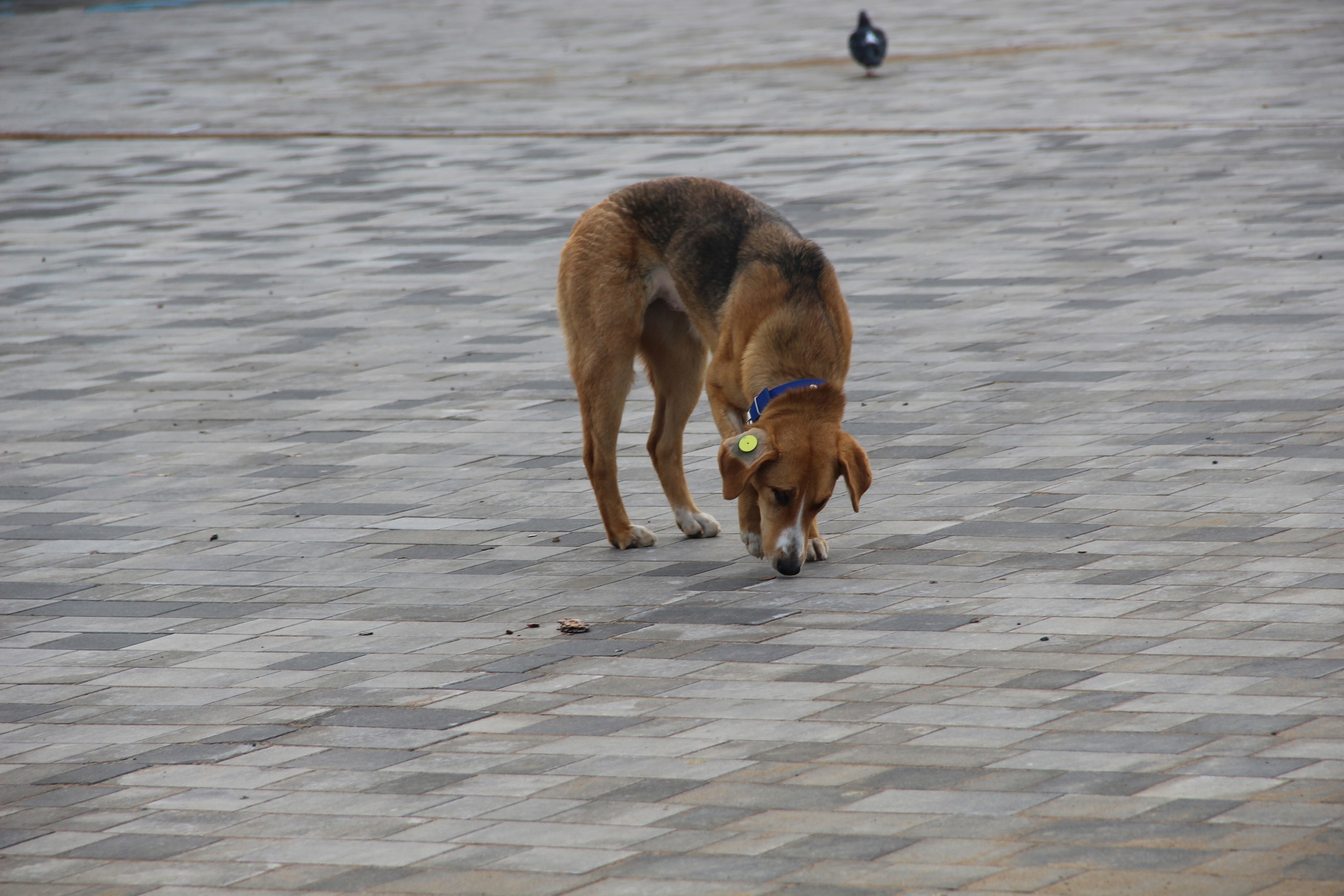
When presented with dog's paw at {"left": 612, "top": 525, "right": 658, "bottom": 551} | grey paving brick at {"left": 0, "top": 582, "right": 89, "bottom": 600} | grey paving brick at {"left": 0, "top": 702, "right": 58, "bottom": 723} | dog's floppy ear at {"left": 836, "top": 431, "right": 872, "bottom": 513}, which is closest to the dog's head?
dog's floppy ear at {"left": 836, "top": 431, "right": 872, "bottom": 513}

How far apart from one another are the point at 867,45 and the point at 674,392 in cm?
1600

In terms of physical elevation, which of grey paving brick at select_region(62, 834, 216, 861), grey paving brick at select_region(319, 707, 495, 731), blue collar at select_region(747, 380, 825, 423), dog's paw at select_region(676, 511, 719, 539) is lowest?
dog's paw at select_region(676, 511, 719, 539)

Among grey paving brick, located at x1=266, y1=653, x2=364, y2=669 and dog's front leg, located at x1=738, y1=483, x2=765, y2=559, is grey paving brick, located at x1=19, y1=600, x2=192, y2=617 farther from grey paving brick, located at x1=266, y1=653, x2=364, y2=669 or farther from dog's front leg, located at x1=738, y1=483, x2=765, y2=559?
dog's front leg, located at x1=738, y1=483, x2=765, y2=559

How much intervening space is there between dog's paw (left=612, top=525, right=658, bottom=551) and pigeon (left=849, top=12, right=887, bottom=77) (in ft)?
53.8

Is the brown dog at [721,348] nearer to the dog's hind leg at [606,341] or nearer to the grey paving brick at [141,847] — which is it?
the dog's hind leg at [606,341]

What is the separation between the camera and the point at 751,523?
6.64 meters

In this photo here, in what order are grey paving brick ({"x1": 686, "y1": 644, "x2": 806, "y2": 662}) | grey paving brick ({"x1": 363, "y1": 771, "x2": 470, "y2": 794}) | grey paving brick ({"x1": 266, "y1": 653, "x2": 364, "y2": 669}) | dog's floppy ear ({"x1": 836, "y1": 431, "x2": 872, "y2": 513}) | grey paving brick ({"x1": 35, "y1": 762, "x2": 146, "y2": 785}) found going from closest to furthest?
1. grey paving brick ({"x1": 363, "y1": 771, "x2": 470, "y2": 794})
2. grey paving brick ({"x1": 35, "y1": 762, "x2": 146, "y2": 785})
3. grey paving brick ({"x1": 686, "y1": 644, "x2": 806, "y2": 662})
4. grey paving brick ({"x1": 266, "y1": 653, "x2": 364, "y2": 669})
5. dog's floppy ear ({"x1": 836, "y1": 431, "x2": 872, "y2": 513})

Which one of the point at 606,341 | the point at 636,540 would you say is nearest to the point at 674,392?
the point at 606,341

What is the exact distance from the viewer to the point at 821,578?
6410mm

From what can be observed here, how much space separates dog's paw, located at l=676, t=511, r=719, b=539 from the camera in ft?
23.3

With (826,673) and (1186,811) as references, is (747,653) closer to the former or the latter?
(826,673)

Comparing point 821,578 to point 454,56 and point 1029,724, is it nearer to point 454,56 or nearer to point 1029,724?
point 1029,724

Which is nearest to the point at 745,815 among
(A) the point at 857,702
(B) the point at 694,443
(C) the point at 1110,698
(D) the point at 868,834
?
(D) the point at 868,834

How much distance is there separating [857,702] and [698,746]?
552mm
